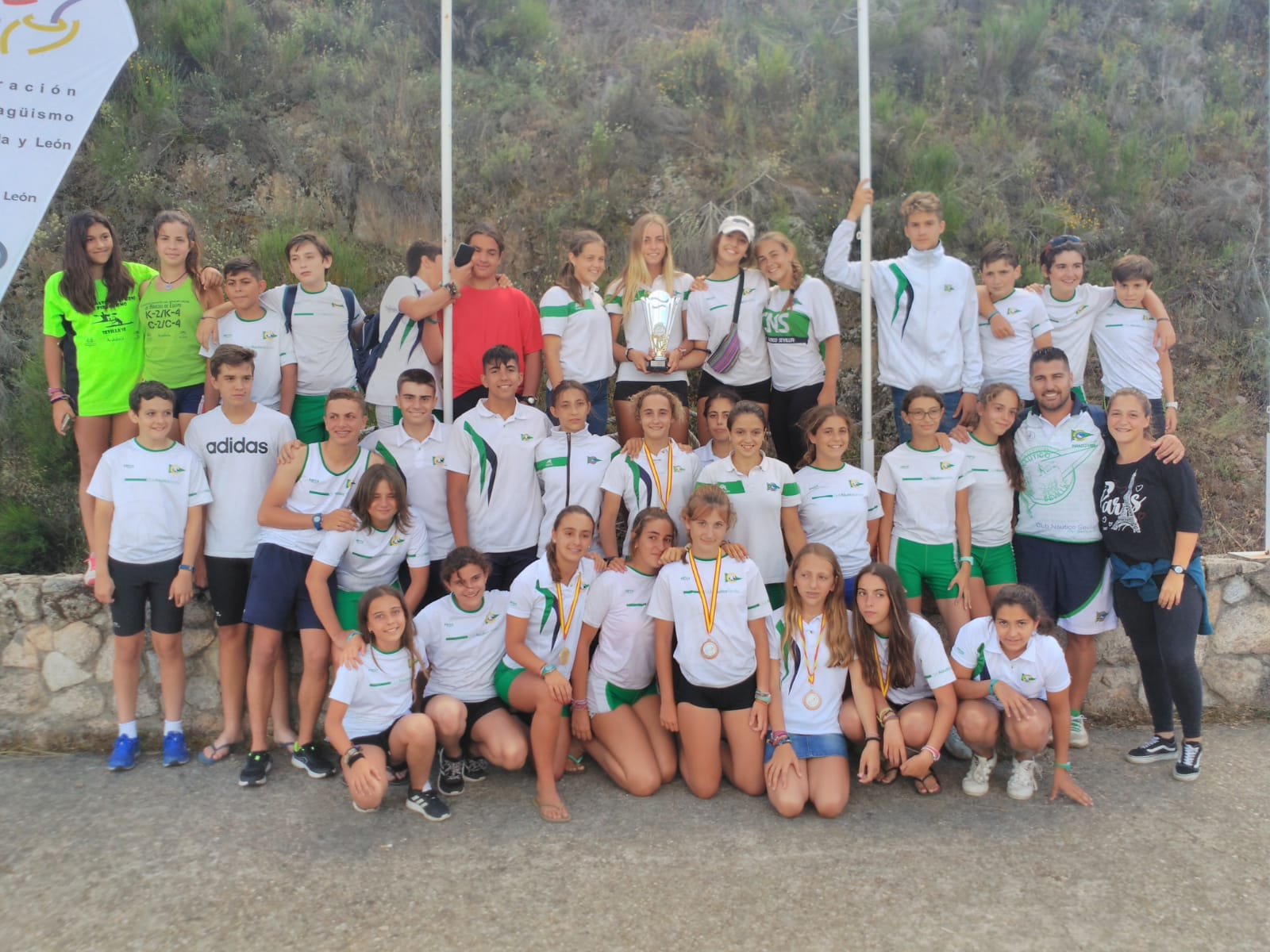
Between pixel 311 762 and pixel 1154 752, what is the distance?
3808 millimetres

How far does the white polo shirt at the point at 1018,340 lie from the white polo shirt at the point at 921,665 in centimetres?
176

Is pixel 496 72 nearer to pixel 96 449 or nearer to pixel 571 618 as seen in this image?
pixel 96 449

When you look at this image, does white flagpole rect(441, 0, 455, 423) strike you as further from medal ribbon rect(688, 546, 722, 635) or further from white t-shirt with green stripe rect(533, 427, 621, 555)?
medal ribbon rect(688, 546, 722, 635)

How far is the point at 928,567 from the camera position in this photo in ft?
16.3

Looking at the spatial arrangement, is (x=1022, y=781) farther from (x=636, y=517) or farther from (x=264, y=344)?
(x=264, y=344)

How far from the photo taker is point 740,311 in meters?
5.70

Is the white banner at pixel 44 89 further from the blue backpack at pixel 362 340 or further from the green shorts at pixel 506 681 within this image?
the green shorts at pixel 506 681

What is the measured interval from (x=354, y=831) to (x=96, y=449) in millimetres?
2642

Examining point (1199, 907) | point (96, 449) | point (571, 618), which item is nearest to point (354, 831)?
point (571, 618)

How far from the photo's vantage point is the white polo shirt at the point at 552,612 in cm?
459

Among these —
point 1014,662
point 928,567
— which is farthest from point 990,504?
point 1014,662

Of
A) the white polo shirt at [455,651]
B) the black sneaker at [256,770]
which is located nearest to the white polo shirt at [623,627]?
the white polo shirt at [455,651]

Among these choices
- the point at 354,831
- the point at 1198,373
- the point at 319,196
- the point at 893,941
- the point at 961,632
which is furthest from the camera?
the point at 319,196

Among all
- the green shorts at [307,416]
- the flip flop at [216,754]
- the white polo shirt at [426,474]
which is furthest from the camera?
the green shorts at [307,416]
